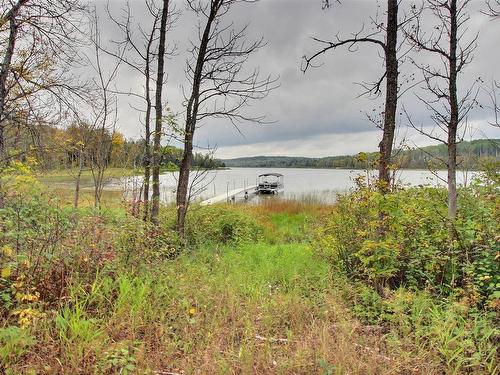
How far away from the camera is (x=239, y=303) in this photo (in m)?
3.68

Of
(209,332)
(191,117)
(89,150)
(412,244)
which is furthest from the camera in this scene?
(89,150)

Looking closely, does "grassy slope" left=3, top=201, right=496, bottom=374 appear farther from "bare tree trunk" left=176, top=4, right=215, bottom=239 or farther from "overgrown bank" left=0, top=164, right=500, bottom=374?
"bare tree trunk" left=176, top=4, right=215, bottom=239

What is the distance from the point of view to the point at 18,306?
2.82m

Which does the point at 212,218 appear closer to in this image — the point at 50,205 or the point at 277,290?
the point at 277,290

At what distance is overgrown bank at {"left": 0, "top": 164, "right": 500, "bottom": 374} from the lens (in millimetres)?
2521

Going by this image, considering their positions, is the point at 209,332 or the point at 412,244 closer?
the point at 209,332

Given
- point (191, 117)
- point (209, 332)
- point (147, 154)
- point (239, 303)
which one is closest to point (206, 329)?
point (209, 332)

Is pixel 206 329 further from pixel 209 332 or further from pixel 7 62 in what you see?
pixel 7 62

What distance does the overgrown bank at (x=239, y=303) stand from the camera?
8.27 ft

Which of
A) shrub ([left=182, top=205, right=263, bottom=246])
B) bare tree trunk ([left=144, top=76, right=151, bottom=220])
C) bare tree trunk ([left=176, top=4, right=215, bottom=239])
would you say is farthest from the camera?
shrub ([left=182, top=205, right=263, bottom=246])

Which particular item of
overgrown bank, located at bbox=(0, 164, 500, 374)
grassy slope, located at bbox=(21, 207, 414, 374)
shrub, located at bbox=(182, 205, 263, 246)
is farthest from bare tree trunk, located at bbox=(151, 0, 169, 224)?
grassy slope, located at bbox=(21, 207, 414, 374)

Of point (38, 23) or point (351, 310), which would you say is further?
point (38, 23)

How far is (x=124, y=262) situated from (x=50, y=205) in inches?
40.5

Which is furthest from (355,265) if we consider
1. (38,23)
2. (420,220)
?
(38,23)
